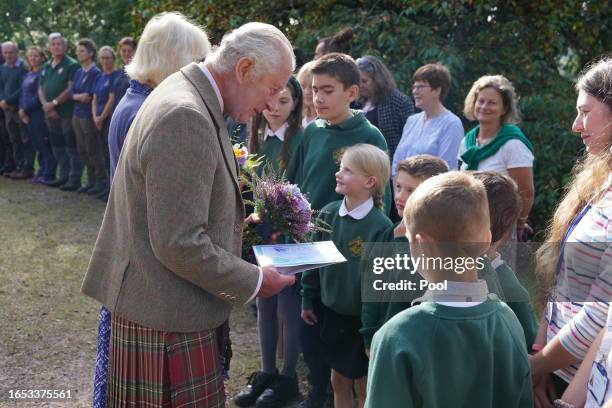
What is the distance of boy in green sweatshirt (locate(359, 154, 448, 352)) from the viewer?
3.22 m

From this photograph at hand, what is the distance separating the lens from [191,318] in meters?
2.40

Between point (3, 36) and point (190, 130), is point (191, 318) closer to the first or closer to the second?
point (190, 130)

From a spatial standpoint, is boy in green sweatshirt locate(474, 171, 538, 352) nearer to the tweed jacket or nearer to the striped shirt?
the striped shirt

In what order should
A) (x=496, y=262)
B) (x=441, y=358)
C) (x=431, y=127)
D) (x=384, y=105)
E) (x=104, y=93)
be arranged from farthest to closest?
(x=104, y=93), (x=384, y=105), (x=431, y=127), (x=496, y=262), (x=441, y=358)

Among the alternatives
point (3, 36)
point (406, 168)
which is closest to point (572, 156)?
point (406, 168)

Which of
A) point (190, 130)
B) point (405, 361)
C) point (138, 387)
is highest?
point (190, 130)

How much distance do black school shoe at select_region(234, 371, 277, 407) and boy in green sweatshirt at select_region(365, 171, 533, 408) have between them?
2.29m

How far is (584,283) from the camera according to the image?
2285 mm

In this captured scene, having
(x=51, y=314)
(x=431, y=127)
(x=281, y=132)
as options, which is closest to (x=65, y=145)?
(x=51, y=314)

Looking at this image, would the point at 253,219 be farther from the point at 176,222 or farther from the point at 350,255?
the point at 176,222

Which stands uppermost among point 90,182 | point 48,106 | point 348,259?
point 348,259

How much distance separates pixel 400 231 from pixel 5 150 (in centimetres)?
979

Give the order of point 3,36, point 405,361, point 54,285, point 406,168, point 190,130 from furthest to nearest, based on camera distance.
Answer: point 3,36 → point 54,285 → point 406,168 → point 190,130 → point 405,361

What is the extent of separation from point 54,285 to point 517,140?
403 centimetres
